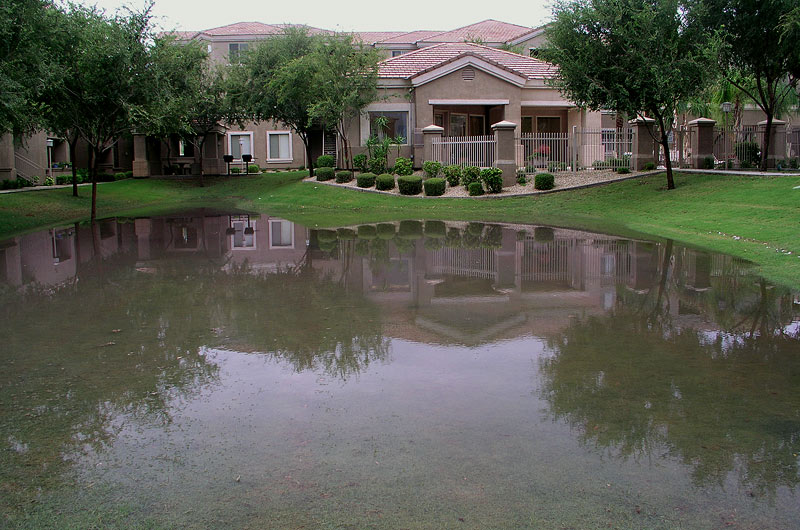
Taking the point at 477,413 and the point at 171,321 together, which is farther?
the point at 171,321

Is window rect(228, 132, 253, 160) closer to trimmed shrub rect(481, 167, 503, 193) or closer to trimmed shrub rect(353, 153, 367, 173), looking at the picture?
trimmed shrub rect(353, 153, 367, 173)

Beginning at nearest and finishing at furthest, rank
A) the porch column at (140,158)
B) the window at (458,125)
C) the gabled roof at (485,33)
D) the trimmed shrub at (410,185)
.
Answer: the trimmed shrub at (410,185), the window at (458,125), the porch column at (140,158), the gabled roof at (485,33)

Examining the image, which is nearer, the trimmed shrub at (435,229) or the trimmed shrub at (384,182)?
the trimmed shrub at (435,229)

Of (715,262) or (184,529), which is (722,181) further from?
(184,529)

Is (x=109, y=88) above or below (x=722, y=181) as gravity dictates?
above

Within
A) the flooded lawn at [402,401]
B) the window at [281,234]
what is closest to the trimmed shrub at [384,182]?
the window at [281,234]

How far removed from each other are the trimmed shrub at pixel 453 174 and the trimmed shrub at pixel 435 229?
27.9 feet

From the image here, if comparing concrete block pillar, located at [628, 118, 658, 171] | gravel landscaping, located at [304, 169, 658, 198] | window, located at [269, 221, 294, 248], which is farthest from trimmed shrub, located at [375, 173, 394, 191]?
concrete block pillar, located at [628, 118, 658, 171]

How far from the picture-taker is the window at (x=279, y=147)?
5062 centimetres

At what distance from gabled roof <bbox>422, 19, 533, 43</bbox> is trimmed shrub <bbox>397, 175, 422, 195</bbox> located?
87.0 ft

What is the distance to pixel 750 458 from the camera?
15.5 feet

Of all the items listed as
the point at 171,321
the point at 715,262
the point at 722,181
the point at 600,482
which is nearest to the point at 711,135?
the point at 722,181

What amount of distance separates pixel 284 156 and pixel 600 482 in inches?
1896

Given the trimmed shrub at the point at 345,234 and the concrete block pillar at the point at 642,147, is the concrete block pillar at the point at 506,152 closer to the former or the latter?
the concrete block pillar at the point at 642,147
